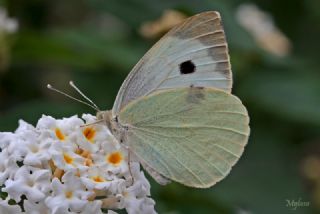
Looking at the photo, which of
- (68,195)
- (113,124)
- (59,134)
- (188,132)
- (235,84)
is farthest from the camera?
(235,84)

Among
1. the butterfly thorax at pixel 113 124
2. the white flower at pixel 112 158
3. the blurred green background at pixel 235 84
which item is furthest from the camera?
the blurred green background at pixel 235 84

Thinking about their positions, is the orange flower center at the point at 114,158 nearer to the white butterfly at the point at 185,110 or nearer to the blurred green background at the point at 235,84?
the white butterfly at the point at 185,110

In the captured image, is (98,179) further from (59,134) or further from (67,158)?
(59,134)

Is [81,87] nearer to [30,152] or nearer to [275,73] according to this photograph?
[275,73]

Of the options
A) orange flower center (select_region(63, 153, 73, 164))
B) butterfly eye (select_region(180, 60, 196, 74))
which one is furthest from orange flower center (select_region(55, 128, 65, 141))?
butterfly eye (select_region(180, 60, 196, 74))

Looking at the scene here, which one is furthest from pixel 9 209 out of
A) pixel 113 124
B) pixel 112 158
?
pixel 113 124

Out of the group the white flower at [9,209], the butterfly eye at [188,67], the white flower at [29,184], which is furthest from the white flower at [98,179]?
the butterfly eye at [188,67]

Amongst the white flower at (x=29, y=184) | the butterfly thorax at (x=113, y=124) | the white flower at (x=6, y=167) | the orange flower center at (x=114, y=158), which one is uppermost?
the butterfly thorax at (x=113, y=124)

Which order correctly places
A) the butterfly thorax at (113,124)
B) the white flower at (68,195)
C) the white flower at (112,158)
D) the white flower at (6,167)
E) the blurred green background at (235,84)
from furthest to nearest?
the blurred green background at (235,84) → the butterfly thorax at (113,124) → the white flower at (112,158) → the white flower at (6,167) → the white flower at (68,195)
